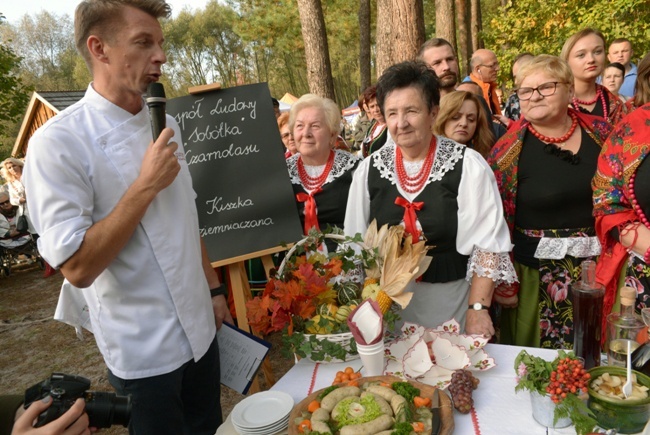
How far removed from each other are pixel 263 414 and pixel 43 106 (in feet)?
70.4

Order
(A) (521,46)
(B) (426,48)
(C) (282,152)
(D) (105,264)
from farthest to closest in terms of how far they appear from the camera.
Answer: (A) (521,46)
(B) (426,48)
(C) (282,152)
(D) (105,264)

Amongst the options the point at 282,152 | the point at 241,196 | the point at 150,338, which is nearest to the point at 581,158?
the point at 282,152

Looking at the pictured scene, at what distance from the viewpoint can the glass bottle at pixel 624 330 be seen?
144 cm

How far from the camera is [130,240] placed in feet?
5.31

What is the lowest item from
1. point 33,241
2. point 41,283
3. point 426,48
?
point 41,283

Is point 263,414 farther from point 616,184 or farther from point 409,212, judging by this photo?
point 616,184

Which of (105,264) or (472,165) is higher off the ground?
(472,165)

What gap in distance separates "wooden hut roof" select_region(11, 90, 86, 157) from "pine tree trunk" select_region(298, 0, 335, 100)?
39.1 feet

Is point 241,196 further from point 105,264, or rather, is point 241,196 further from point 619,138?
point 619,138

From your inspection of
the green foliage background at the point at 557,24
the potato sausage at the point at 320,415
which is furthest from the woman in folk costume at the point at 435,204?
the green foliage background at the point at 557,24

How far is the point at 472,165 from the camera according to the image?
208 centimetres

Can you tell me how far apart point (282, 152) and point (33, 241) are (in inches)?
302

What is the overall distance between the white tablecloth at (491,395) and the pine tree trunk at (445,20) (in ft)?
32.0

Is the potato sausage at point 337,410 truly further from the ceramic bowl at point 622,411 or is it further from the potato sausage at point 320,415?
the ceramic bowl at point 622,411
